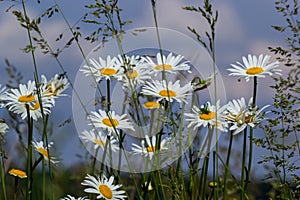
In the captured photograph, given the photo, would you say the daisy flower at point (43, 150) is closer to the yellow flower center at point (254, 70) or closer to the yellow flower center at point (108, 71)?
the yellow flower center at point (108, 71)

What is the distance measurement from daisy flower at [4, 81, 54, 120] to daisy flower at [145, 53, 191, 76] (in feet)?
1.09

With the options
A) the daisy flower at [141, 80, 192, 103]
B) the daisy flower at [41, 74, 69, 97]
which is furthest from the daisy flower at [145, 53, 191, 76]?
the daisy flower at [41, 74, 69, 97]

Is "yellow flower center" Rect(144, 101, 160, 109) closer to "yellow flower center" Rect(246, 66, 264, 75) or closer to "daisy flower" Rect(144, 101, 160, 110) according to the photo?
"daisy flower" Rect(144, 101, 160, 110)

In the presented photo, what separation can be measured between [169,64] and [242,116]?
0.36 metres

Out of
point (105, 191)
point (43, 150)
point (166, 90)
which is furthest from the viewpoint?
point (43, 150)

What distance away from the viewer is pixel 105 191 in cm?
163

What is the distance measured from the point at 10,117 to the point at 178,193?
58 centimetres

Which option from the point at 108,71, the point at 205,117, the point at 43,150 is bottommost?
the point at 43,150

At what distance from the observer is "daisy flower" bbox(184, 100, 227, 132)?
5.60 feet

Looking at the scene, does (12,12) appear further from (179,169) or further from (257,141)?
(257,141)

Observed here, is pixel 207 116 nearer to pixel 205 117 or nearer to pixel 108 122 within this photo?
pixel 205 117

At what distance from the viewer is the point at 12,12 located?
1.58m

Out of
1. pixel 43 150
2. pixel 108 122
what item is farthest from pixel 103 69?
pixel 43 150

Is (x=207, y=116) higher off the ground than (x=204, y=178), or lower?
higher
